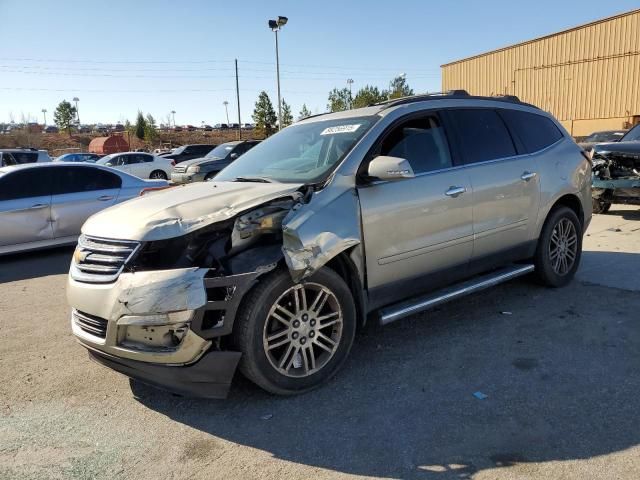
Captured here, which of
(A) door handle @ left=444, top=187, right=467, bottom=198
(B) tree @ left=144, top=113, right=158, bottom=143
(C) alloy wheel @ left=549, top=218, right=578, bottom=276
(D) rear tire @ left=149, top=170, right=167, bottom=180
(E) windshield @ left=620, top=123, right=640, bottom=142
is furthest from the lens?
(B) tree @ left=144, top=113, right=158, bottom=143

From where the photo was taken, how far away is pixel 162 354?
294 cm

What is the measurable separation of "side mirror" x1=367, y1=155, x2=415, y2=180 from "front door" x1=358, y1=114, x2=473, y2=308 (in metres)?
0.13

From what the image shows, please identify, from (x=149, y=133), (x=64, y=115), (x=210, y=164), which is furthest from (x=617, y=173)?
(x=64, y=115)

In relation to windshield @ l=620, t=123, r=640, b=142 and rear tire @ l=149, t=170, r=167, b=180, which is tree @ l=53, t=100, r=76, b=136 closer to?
rear tire @ l=149, t=170, r=167, b=180

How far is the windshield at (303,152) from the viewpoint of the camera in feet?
12.4

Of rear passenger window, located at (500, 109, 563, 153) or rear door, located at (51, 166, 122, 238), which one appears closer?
rear passenger window, located at (500, 109, 563, 153)

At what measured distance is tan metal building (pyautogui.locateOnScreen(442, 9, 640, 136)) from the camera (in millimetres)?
27531

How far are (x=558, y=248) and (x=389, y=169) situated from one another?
2698 mm

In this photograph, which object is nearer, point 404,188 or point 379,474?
point 379,474

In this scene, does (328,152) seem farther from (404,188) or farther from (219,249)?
(219,249)

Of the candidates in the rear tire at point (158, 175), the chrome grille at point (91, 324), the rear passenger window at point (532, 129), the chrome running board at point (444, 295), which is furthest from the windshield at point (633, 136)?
the rear tire at point (158, 175)

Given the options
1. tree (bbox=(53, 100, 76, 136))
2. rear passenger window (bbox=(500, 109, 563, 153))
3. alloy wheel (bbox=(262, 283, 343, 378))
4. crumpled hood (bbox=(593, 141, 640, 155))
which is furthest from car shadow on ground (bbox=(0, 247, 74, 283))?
tree (bbox=(53, 100, 76, 136))

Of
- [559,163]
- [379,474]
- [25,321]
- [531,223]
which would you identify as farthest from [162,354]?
[559,163]

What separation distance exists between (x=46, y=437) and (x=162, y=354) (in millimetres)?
859
